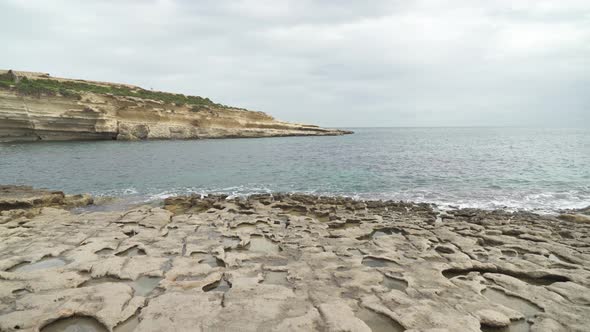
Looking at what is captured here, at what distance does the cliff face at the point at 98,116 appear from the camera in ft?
151

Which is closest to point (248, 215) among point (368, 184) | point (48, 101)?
point (368, 184)

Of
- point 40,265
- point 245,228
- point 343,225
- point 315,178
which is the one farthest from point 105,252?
point 315,178

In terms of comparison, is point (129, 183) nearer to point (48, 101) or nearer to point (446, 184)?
point (446, 184)

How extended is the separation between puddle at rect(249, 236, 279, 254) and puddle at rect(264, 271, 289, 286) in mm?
1683

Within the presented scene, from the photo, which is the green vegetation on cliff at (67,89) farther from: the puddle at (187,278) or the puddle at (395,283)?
the puddle at (395,283)

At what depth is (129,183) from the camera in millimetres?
23219

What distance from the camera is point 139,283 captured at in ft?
24.2

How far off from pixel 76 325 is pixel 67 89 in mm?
59652

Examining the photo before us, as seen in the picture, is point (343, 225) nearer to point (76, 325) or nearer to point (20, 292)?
point (76, 325)

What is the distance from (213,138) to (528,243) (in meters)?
65.9

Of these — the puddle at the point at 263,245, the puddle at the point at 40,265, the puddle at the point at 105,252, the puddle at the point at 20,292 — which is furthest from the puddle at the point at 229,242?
the puddle at the point at 20,292

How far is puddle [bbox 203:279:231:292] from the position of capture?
A: 7122mm

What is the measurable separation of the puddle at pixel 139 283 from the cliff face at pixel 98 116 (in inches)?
2042

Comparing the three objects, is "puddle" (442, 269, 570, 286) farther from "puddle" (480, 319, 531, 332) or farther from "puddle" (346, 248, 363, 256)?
"puddle" (346, 248, 363, 256)
